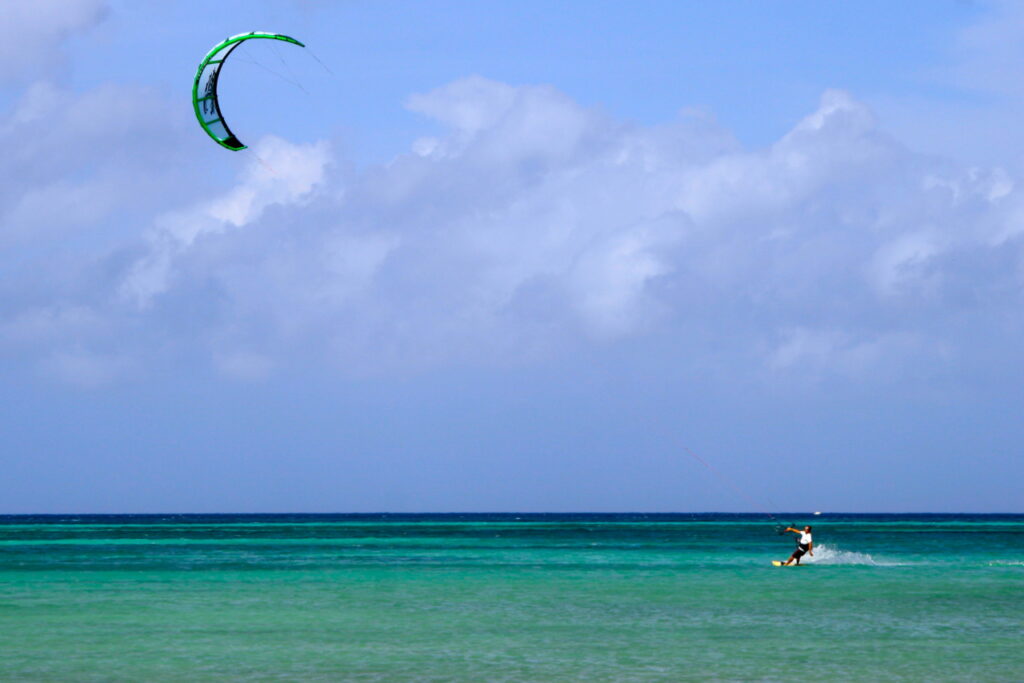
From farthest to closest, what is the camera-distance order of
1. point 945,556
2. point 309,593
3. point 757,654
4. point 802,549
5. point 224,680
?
point 945,556
point 802,549
point 309,593
point 757,654
point 224,680

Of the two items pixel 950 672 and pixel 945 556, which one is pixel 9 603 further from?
pixel 945 556

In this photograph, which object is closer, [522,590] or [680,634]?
[680,634]

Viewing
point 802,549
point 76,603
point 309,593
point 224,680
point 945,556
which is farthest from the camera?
point 945,556

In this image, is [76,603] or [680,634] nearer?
[680,634]

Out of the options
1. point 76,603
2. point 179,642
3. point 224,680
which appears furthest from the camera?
point 76,603

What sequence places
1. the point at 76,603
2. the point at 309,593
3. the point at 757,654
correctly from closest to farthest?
the point at 757,654 < the point at 76,603 < the point at 309,593

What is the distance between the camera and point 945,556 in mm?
49875

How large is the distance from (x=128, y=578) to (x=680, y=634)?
19339 mm

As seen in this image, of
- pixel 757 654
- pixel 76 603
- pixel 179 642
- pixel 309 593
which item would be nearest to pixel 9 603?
pixel 76 603

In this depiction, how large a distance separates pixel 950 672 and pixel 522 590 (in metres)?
14.9

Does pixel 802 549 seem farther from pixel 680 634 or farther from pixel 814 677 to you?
pixel 814 677

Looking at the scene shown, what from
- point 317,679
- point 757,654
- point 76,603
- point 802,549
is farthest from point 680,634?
point 802,549

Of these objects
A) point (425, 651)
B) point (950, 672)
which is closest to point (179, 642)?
point (425, 651)

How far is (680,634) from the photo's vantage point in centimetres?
2158
